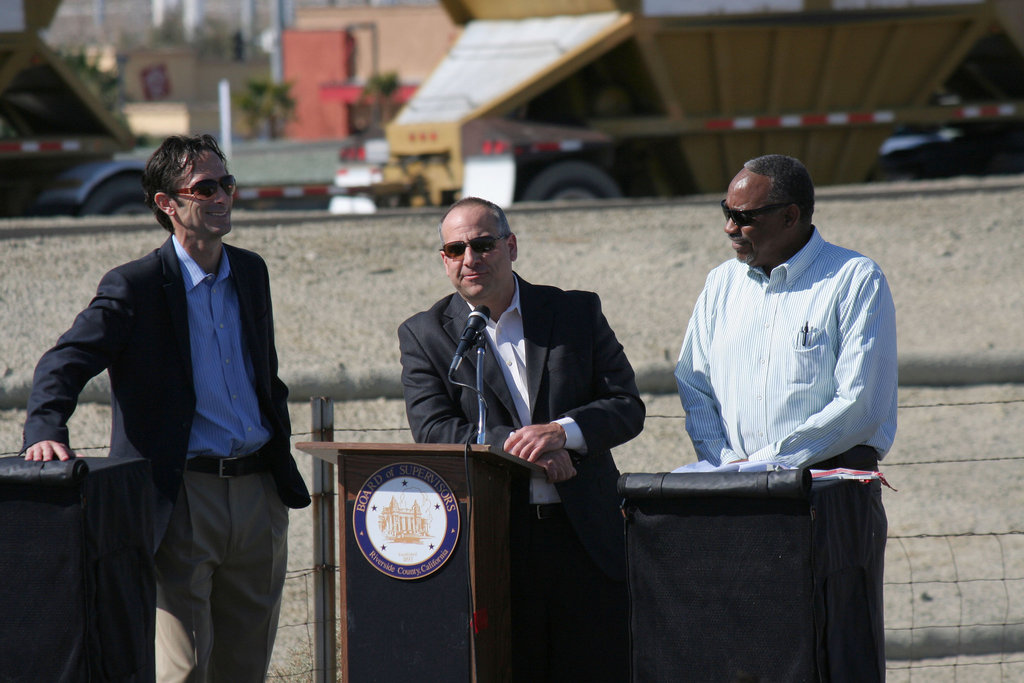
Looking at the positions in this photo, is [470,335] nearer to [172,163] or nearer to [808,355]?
[808,355]

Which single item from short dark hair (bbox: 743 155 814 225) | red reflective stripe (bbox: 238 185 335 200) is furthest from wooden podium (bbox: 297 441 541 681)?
red reflective stripe (bbox: 238 185 335 200)

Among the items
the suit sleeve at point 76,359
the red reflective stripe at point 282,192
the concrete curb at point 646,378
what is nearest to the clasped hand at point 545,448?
the suit sleeve at point 76,359

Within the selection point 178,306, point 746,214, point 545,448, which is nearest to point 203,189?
point 178,306

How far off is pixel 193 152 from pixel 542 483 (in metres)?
1.50

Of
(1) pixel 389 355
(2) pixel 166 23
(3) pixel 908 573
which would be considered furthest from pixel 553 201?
(2) pixel 166 23

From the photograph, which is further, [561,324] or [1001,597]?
[1001,597]

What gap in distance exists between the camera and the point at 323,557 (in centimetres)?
466

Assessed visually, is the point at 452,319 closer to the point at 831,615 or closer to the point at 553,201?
the point at 831,615

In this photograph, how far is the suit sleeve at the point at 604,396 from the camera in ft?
12.4

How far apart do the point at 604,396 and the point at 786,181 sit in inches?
34.1

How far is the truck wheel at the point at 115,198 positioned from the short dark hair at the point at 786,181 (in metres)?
10.2

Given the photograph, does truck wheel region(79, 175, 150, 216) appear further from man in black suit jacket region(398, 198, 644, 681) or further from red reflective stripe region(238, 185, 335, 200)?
man in black suit jacket region(398, 198, 644, 681)

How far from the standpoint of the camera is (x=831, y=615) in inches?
131

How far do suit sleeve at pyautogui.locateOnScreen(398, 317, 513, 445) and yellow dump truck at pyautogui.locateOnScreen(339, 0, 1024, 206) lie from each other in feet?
30.3
